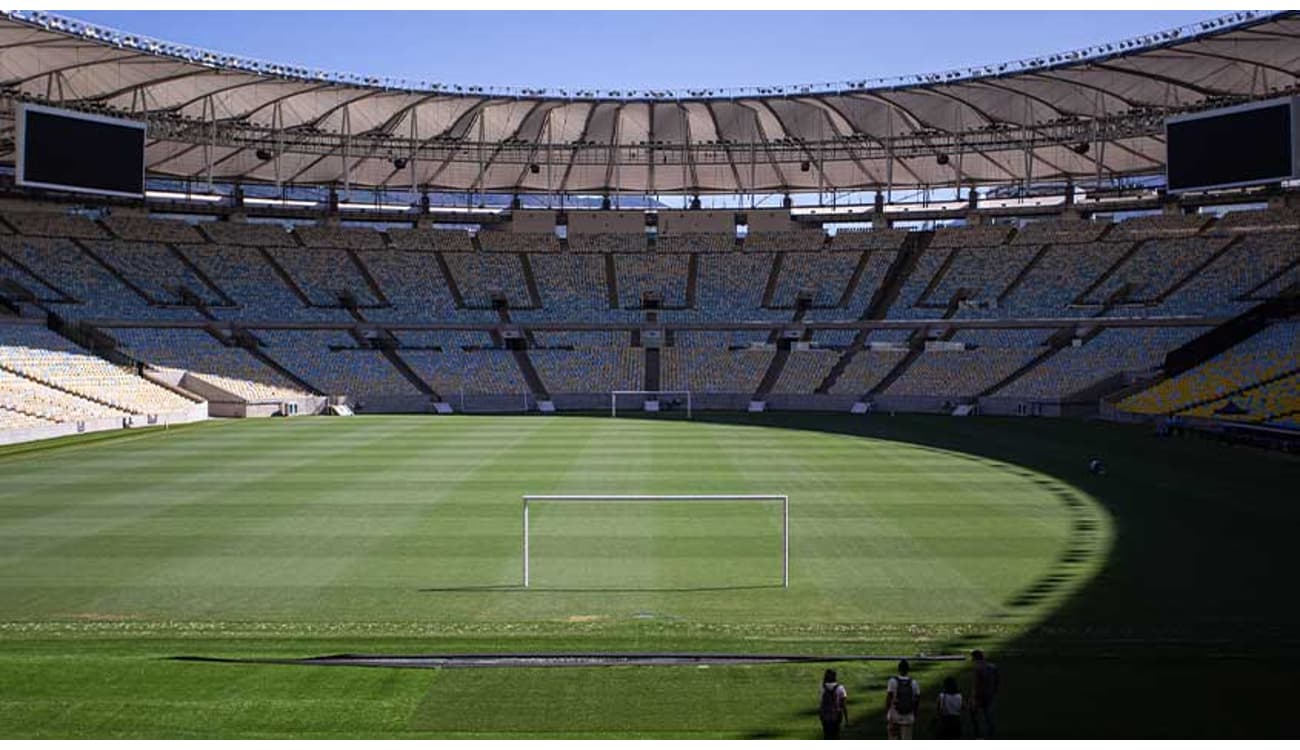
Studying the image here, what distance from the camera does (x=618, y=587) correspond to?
16.1m

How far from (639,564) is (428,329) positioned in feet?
142

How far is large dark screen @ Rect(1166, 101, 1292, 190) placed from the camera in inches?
1736

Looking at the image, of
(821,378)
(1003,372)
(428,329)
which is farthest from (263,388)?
(1003,372)

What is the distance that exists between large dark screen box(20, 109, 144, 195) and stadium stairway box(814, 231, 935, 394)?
113ft

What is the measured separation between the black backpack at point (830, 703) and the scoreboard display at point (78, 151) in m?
44.7

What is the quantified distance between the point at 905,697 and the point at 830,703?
2.41 ft

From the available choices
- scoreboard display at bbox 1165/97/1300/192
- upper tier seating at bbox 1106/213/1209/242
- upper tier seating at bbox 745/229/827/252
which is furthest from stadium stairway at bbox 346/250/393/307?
upper tier seating at bbox 1106/213/1209/242

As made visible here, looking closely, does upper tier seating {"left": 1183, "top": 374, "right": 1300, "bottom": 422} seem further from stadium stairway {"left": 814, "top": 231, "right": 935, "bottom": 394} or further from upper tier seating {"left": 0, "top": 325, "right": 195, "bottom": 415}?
upper tier seating {"left": 0, "top": 325, "right": 195, "bottom": 415}

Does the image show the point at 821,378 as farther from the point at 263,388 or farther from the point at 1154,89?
the point at 263,388

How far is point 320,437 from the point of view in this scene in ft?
125

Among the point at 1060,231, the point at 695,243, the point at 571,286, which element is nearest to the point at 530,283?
the point at 571,286

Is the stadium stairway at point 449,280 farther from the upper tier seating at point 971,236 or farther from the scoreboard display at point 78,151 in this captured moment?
the upper tier seating at point 971,236

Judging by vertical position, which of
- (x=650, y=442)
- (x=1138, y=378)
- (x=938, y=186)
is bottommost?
(x=650, y=442)

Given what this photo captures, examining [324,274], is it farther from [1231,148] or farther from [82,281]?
[1231,148]
